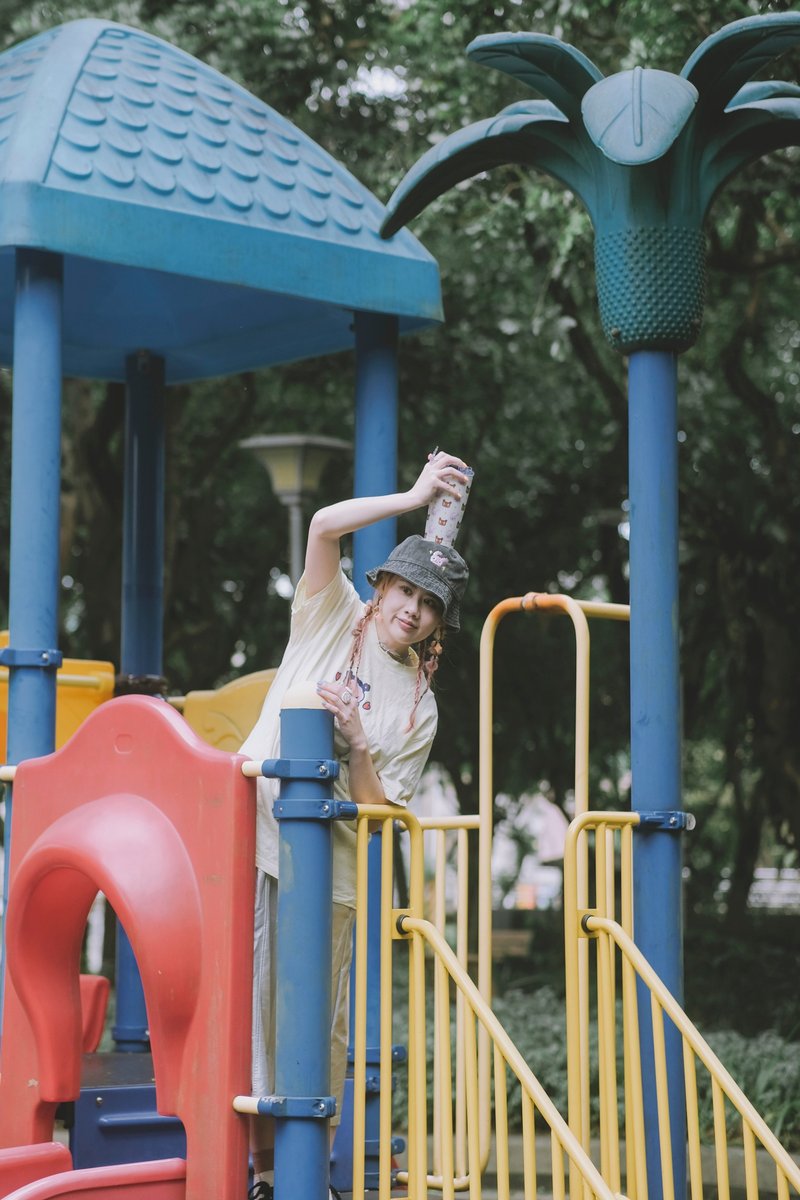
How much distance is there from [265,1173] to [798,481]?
9118 mm

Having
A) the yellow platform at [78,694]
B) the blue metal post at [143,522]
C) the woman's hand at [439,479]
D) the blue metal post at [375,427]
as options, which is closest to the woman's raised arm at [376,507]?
the woman's hand at [439,479]

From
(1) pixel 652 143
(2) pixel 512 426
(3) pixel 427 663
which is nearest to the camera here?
(3) pixel 427 663

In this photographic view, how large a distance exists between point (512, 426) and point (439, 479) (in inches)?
393

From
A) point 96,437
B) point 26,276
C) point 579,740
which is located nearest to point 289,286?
point 26,276

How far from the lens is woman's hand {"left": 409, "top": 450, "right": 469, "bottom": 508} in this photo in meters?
3.53

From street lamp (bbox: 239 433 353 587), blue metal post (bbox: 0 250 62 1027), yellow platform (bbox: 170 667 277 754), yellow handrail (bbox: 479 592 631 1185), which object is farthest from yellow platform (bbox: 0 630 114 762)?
street lamp (bbox: 239 433 353 587)

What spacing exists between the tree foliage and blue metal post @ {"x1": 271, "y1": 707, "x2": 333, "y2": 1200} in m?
5.04

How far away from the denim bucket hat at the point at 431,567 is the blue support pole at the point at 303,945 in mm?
423

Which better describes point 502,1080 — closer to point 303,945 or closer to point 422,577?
point 303,945

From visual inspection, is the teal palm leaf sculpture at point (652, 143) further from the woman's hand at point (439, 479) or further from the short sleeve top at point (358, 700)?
the short sleeve top at point (358, 700)

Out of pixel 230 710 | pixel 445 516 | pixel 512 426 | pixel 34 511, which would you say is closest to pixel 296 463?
pixel 512 426

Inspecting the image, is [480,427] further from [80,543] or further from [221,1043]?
[221,1043]

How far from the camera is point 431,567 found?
11.8 ft

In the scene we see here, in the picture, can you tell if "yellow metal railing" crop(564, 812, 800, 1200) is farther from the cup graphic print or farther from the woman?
the cup graphic print
